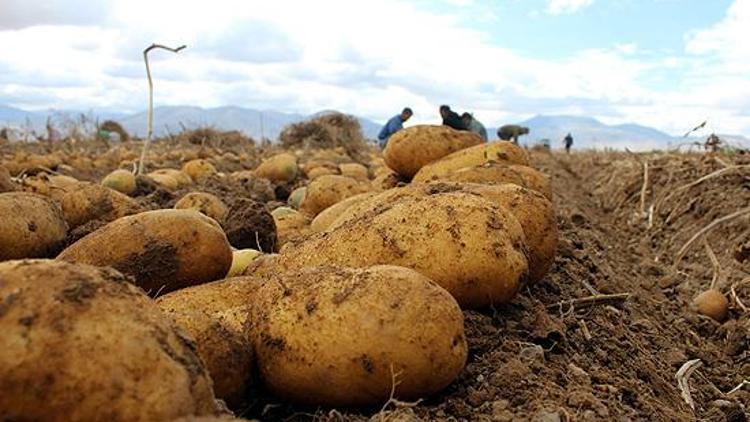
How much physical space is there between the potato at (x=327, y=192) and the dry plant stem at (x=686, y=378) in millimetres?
2416

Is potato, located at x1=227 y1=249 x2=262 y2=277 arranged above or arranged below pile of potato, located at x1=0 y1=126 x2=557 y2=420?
A: below

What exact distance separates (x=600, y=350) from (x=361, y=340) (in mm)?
1133

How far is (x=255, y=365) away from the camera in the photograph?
1997 millimetres

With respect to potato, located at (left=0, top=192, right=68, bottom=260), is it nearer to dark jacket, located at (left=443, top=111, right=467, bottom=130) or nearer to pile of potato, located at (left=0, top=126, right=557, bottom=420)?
pile of potato, located at (left=0, top=126, right=557, bottom=420)

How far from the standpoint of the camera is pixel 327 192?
4.84 m

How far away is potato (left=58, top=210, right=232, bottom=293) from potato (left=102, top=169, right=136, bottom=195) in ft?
9.29

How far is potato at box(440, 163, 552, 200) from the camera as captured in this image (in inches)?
138

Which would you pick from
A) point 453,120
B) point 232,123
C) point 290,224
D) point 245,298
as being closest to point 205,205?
point 290,224

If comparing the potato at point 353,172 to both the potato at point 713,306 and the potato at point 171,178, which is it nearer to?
the potato at point 171,178

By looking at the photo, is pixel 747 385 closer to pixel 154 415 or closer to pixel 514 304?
pixel 514 304

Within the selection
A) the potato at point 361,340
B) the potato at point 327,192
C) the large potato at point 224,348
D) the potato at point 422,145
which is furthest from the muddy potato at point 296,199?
the potato at point 361,340

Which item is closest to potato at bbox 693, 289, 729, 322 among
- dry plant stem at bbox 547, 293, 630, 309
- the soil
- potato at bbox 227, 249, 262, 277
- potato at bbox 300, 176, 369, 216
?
the soil

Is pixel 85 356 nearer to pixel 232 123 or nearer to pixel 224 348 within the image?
pixel 224 348

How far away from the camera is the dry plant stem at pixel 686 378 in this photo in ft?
8.43
